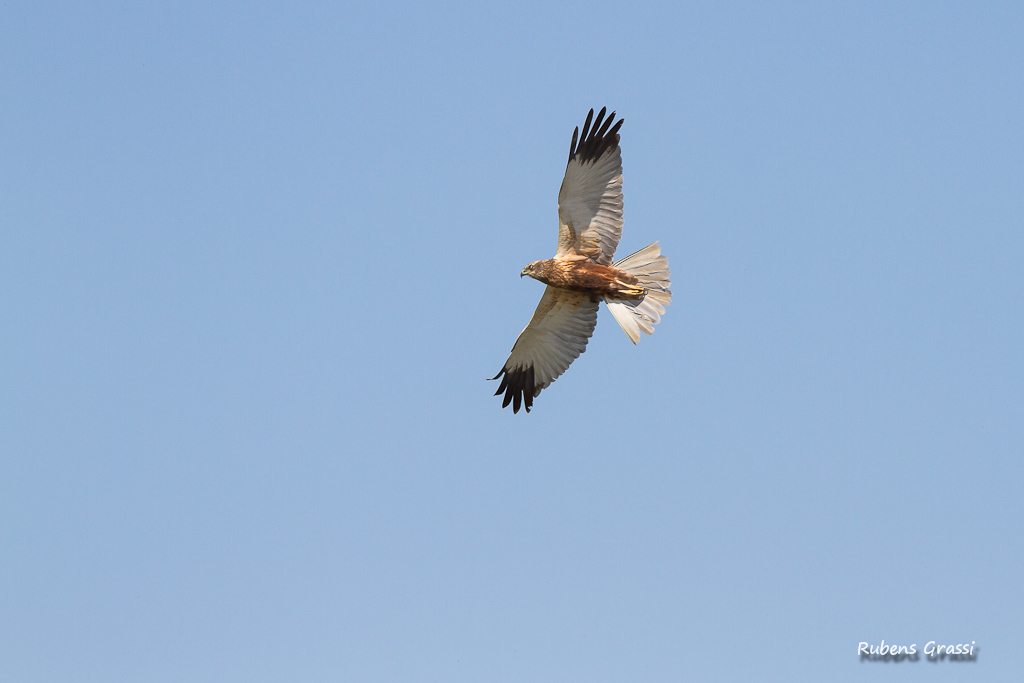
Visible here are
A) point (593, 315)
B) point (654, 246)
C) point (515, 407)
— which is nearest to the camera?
point (654, 246)

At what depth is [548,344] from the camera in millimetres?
10523

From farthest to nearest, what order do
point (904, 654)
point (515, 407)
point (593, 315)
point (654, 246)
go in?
point (515, 407)
point (593, 315)
point (654, 246)
point (904, 654)

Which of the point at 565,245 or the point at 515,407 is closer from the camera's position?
the point at 565,245

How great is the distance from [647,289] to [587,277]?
74 centimetres

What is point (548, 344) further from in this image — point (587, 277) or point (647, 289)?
point (647, 289)

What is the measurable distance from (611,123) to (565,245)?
156 centimetres

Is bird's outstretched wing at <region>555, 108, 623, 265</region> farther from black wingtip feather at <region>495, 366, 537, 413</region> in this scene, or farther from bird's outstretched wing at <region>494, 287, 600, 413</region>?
black wingtip feather at <region>495, 366, 537, 413</region>

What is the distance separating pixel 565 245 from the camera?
381 inches

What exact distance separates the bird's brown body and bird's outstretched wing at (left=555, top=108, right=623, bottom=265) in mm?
174

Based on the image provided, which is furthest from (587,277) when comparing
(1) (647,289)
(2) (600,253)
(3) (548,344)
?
(3) (548,344)

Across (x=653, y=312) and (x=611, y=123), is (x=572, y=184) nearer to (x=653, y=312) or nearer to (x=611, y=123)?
(x=611, y=123)

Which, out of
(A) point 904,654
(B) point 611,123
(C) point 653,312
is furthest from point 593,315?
(A) point 904,654

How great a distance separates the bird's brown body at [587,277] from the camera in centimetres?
943

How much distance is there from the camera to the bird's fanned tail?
9.34 m
